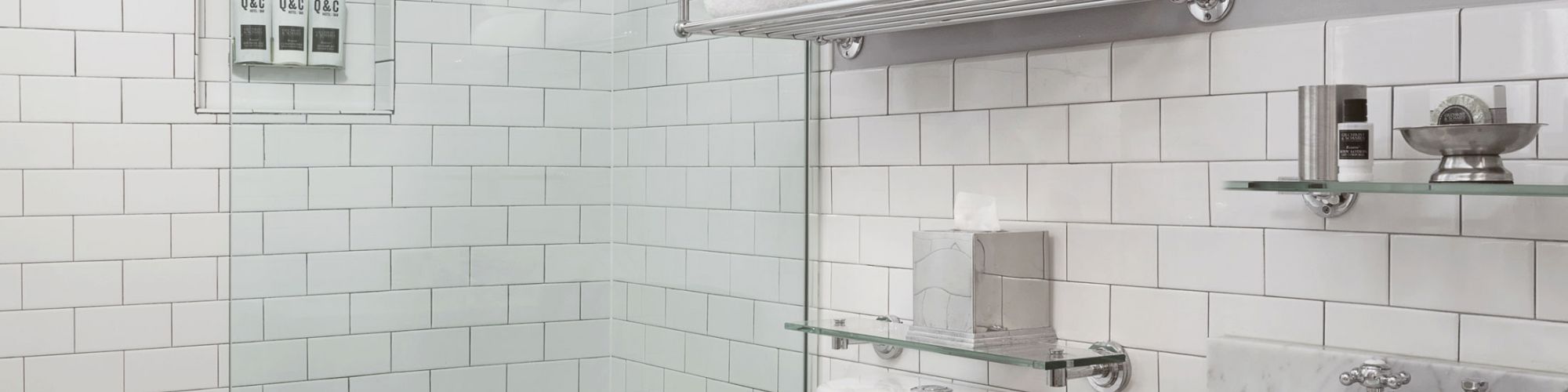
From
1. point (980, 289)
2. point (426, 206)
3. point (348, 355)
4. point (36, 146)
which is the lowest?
point (348, 355)

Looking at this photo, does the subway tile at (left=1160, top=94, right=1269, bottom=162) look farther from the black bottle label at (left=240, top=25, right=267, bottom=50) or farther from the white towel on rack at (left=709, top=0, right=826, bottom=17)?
the black bottle label at (left=240, top=25, right=267, bottom=50)

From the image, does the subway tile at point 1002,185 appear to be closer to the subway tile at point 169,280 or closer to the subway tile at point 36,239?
the subway tile at point 169,280

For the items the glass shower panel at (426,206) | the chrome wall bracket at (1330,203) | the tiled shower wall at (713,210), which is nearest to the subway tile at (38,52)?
the glass shower panel at (426,206)

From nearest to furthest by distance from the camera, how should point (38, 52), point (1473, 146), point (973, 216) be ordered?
point (1473, 146) → point (973, 216) → point (38, 52)

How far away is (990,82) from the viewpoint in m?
1.70

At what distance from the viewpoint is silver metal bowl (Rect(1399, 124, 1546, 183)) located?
1053 millimetres

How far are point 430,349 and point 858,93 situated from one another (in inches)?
31.2

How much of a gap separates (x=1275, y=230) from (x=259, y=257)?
4.47ft

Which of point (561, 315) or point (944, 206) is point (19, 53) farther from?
point (944, 206)

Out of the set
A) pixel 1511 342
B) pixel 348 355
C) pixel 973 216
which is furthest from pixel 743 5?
pixel 1511 342

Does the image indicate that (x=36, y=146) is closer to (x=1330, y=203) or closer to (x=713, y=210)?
(x=713, y=210)

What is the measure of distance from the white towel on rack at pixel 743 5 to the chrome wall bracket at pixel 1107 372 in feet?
1.93

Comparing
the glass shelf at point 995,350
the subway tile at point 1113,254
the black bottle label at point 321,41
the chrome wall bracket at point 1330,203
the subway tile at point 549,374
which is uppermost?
the black bottle label at point 321,41

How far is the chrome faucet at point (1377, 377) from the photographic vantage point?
120cm
